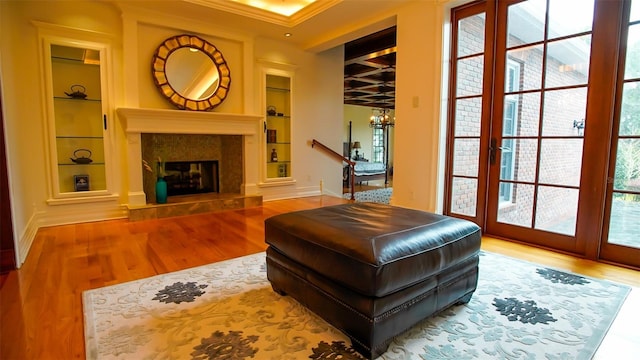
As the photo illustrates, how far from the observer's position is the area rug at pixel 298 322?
1.52m

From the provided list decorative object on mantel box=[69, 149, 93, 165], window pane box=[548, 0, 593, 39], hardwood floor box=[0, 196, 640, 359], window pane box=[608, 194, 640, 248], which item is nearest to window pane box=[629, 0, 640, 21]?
window pane box=[548, 0, 593, 39]

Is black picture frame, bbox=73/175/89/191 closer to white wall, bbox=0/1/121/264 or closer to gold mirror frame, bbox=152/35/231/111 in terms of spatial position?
white wall, bbox=0/1/121/264

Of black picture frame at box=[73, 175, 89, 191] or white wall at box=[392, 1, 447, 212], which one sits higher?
white wall at box=[392, 1, 447, 212]

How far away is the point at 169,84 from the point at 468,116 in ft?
12.5

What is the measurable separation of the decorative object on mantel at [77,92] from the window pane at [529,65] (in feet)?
15.7

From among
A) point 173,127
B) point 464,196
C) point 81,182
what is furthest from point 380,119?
point 81,182

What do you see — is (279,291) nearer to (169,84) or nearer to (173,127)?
(173,127)

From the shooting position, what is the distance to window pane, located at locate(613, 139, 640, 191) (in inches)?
102

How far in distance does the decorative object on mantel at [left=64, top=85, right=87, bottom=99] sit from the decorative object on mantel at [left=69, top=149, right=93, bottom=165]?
64 centimetres

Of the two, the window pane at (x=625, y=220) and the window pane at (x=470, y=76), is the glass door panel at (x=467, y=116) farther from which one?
the window pane at (x=625, y=220)

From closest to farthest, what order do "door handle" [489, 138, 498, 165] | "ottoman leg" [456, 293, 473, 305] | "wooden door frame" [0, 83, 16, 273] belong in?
"ottoman leg" [456, 293, 473, 305] < "wooden door frame" [0, 83, 16, 273] < "door handle" [489, 138, 498, 165]

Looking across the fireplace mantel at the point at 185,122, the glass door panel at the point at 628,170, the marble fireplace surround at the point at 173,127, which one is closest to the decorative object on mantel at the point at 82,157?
the marble fireplace surround at the point at 173,127

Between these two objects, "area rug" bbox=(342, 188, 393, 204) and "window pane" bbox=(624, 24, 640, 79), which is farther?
"area rug" bbox=(342, 188, 393, 204)

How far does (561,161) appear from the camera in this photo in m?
3.00
